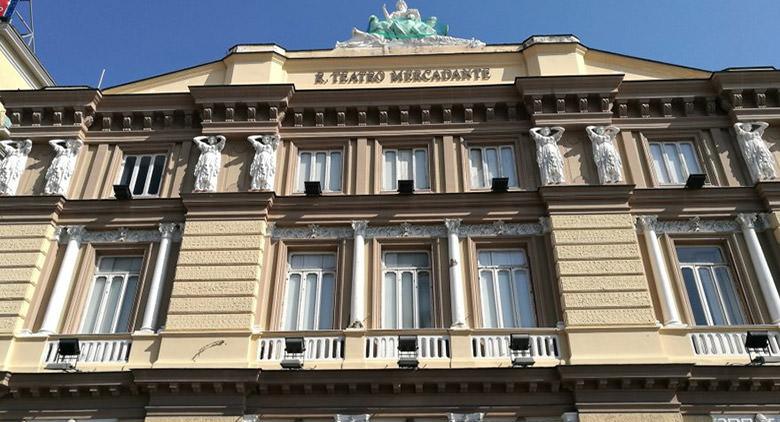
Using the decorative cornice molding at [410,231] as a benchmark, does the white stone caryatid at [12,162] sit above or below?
above

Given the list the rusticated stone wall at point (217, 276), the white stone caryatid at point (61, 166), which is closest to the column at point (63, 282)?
the white stone caryatid at point (61, 166)

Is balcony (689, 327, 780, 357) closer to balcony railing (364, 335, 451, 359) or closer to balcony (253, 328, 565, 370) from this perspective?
balcony (253, 328, 565, 370)

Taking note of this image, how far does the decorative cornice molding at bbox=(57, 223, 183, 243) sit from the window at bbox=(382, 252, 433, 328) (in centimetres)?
588

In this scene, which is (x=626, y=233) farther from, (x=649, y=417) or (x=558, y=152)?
(x=649, y=417)

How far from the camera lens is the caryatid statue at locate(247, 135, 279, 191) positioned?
19.4m

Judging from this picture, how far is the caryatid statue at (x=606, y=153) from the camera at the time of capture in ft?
62.8

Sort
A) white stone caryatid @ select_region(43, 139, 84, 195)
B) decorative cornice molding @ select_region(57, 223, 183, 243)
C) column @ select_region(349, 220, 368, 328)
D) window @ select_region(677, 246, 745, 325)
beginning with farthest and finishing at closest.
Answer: white stone caryatid @ select_region(43, 139, 84, 195) < decorative cornice molding @ select_region(57, 223, 183, 243) < window @ select_region(677, 246, 745, 325) < column @ select_region(349, 220, 368, 328)

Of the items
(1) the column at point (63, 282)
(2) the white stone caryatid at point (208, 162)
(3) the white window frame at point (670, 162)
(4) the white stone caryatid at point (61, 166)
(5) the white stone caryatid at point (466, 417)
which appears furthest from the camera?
(3) the white window frame at point (670, 162)

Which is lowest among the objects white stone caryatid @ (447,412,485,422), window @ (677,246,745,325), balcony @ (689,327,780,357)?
white stone caryatid @ (447,412,485,422)

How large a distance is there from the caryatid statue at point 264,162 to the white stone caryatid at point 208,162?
3.12 feet

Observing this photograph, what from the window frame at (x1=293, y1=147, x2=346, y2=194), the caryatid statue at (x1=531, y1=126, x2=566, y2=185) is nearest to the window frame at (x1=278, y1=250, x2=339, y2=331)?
the window frame at (x1=293, y1=147, x2=346, y2=194)

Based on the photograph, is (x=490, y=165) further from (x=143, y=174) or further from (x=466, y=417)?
(x=143, y=174)

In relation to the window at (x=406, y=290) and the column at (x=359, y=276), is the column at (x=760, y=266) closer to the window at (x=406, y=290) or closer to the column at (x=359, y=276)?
the window at (x=406, y=290)

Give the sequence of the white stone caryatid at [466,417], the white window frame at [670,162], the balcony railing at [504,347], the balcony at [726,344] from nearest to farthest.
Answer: the white stone caryatid at [466,417] → the balcony at [726,344] → the balcony railing at [504,347] → the white window frame at [670,162]
